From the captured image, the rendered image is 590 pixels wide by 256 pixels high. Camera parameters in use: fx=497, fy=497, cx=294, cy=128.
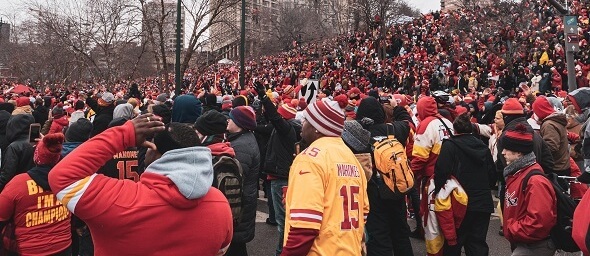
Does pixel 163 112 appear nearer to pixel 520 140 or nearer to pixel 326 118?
pixel 326 118

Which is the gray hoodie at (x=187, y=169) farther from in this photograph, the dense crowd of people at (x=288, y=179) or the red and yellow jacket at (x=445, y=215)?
the red and yellow jacket at (x=445, y=215)

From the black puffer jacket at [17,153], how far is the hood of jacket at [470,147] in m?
4.16

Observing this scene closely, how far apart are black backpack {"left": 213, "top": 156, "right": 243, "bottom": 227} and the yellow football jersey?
893 millimetres

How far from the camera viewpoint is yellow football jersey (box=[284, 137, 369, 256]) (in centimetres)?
285

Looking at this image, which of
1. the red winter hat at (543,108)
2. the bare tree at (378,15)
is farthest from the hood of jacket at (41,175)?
the bare tree at (378,15)

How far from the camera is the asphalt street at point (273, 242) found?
6454 mm

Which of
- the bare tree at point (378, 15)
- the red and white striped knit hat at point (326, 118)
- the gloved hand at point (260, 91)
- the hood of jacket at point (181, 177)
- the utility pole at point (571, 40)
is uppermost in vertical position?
the bare tree at point (378, 15)

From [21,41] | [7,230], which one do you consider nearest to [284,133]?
[7,230]

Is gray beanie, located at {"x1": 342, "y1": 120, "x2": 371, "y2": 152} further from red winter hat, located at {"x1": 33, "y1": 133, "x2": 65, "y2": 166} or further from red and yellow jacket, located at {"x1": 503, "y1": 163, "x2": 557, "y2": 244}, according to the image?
red winter hat, located at {"x1": 33, "y1": 133, "x2": 65, "y2": 166}

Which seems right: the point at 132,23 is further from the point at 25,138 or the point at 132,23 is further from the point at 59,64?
the point at 25,138

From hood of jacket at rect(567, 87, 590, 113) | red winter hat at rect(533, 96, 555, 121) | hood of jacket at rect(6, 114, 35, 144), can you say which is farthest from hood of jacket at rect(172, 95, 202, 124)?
red winter hat at rect(533, 96, 555, 121)

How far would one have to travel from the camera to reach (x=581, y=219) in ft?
8.91

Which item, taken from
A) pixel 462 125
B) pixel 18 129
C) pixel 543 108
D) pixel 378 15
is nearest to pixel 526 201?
pixel 462 125

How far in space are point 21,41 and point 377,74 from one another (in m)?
23.7
